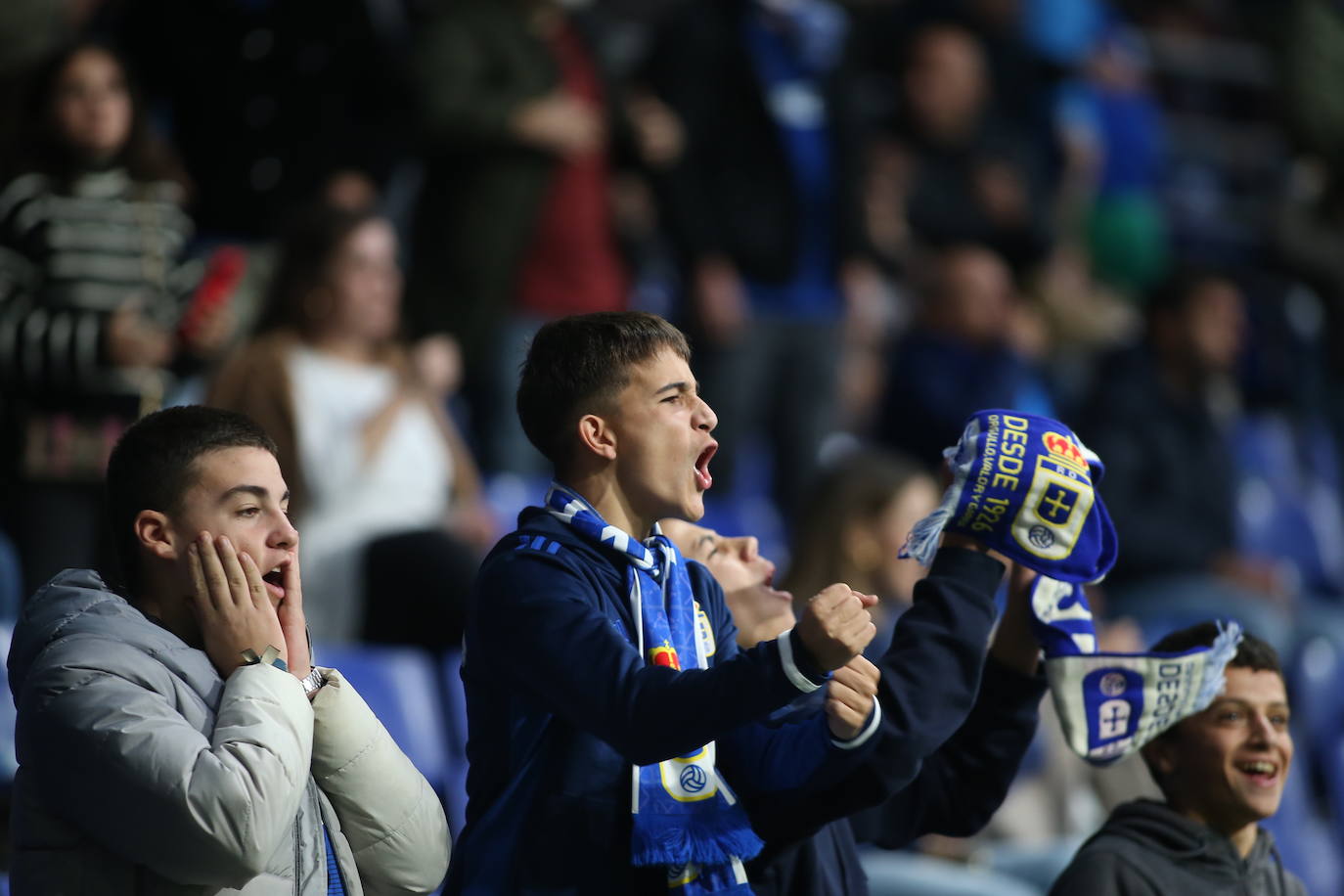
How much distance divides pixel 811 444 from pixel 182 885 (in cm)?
440

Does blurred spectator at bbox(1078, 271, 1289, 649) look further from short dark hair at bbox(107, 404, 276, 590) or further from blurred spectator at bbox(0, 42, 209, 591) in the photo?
short dark hair at bbox(107, 404, 276, 590)

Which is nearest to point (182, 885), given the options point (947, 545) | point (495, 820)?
point (495, 820)

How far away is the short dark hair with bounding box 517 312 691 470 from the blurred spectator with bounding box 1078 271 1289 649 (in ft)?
13.5

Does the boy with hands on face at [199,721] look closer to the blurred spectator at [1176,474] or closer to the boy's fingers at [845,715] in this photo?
the boy's fingers at [845,715]

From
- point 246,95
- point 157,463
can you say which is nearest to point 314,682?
point 157,463

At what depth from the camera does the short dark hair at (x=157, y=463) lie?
241 centimetres

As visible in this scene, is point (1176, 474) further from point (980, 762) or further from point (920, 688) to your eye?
point (920, 688)

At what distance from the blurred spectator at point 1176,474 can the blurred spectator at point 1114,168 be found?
5.37ft

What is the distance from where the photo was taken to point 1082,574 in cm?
272

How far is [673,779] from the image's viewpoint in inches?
94.9

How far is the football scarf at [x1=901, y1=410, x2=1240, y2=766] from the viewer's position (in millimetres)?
2674

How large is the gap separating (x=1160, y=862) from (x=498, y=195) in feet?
11.6

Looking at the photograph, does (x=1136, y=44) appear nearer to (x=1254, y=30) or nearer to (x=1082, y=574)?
(x=1254, y=30)

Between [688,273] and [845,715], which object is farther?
[688,273]
